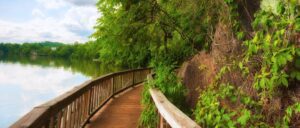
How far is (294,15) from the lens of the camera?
2.99 m

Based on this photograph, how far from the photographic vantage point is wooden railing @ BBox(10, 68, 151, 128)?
2395mm

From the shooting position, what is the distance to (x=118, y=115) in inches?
262

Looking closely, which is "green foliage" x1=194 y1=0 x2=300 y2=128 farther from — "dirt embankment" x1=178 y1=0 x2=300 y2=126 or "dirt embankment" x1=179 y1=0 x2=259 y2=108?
"dirt embankment" x1=179 y1=0 x2=259 y2=108

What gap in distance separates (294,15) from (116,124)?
4.22 m

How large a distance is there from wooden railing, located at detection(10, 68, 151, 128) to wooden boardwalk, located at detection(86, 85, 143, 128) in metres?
0.17

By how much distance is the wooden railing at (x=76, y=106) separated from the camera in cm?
240

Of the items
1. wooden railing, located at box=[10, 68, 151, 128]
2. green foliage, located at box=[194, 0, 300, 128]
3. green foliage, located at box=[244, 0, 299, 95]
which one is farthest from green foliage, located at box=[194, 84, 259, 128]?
wooden railing, located at box=[10, 68, 151, 128]

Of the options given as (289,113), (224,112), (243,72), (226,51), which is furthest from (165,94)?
(289,113)

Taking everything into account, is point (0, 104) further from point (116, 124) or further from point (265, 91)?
point (265, 91)

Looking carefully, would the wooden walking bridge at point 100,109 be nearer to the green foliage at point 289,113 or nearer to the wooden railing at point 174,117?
the wooden railing at point 174,117

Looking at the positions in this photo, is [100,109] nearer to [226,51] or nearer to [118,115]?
[118,115]

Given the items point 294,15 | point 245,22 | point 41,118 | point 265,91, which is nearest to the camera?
point 41,118

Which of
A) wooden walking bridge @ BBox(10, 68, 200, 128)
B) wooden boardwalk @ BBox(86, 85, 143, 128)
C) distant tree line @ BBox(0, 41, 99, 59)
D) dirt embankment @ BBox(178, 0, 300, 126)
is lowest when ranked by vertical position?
wooden boardwalk @ BBox(86, 85, 143, 128)

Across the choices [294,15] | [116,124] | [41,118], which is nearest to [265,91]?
[294,15]
